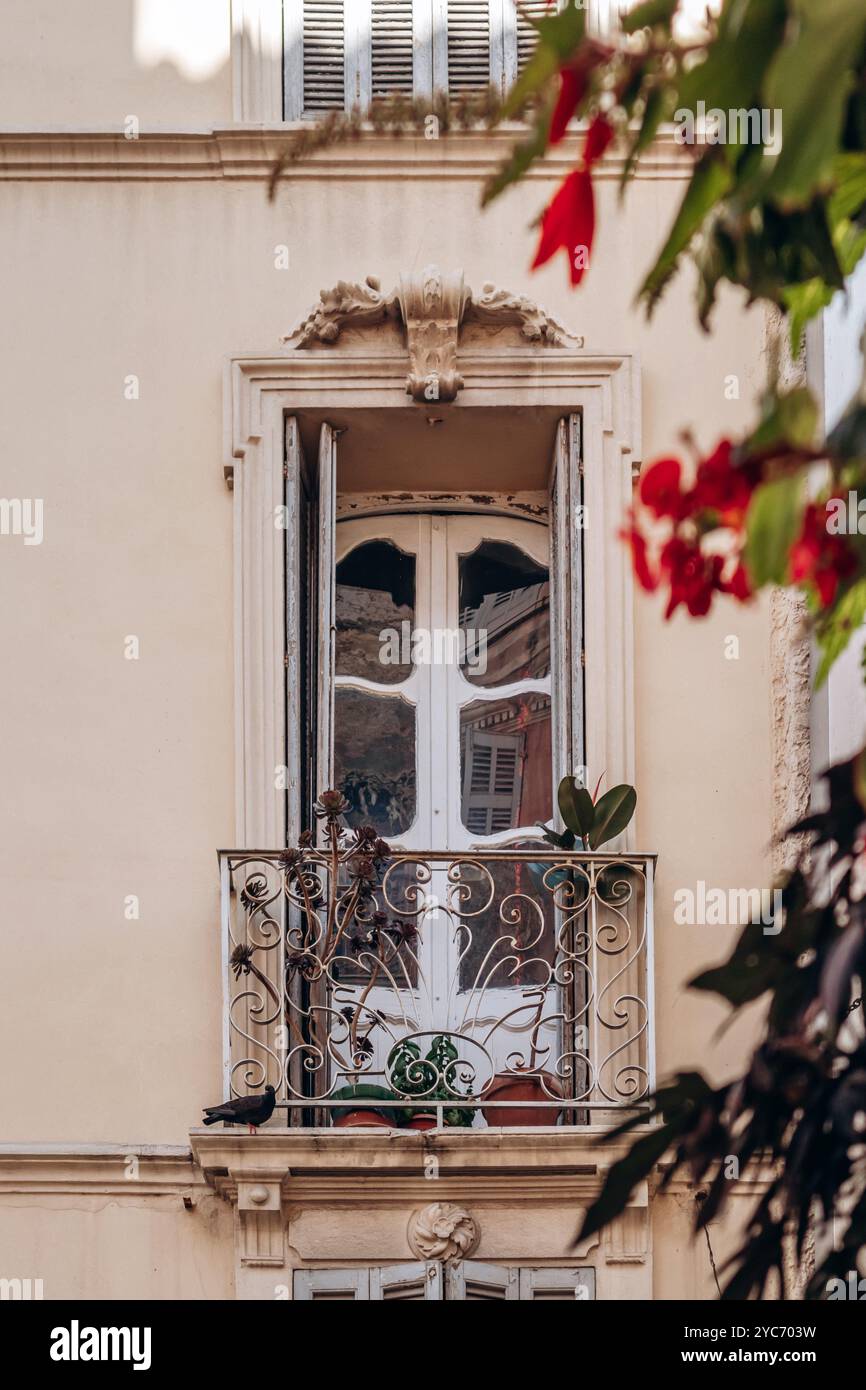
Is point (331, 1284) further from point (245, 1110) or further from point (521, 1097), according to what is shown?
point (521, 1097)

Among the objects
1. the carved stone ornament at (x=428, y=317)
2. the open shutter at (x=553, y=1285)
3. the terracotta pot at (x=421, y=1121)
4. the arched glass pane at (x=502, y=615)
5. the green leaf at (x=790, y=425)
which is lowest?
the open shutter at (x=553, y=1285)

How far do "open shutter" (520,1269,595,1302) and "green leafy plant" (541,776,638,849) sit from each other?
1353 millimetres

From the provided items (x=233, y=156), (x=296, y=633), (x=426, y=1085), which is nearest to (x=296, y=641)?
(x=296, y=633)

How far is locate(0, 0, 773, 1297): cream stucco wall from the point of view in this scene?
26.1 feet

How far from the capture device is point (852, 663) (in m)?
7.95

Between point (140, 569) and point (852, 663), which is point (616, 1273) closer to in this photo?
point (852, 663)

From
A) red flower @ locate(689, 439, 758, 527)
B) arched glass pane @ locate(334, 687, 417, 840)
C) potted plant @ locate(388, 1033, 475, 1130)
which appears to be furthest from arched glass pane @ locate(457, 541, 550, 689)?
red flower @ locate(689, 439, 758, 527)

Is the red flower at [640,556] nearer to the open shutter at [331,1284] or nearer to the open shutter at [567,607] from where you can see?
the open shutter at [331,1284]

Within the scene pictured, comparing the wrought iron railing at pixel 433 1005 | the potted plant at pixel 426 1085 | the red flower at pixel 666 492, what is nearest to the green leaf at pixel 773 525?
the red flower at pixel 666 492

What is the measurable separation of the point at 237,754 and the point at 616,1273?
2.09 m

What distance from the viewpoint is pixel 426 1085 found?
25.4 feet

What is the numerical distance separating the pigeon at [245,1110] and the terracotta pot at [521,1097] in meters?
0.73

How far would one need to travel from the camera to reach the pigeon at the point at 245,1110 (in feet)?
24.2
